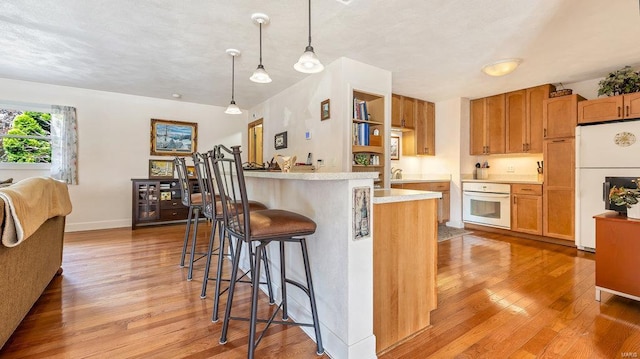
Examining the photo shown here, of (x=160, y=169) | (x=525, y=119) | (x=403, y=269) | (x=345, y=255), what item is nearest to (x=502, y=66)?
(x=525, y=119)

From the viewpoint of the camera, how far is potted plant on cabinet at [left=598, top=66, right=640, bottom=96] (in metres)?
3.34

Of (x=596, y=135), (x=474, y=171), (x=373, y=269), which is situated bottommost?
(x=373, y=269)

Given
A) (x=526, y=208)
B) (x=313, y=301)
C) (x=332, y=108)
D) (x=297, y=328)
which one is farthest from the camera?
(x=526, y=208)

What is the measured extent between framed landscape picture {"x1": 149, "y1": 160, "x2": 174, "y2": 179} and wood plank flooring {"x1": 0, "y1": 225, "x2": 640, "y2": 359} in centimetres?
245

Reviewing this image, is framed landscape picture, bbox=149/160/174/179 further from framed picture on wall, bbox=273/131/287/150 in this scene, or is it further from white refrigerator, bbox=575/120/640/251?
white refrigerator, bbox=575/120/640/251

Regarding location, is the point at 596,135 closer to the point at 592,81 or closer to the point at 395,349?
the point at 592,81

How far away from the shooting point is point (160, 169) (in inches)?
211

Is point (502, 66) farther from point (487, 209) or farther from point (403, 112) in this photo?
point (487, 209)

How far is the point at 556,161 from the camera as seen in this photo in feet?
12.9

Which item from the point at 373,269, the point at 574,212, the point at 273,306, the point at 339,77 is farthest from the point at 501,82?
the point at 273,306

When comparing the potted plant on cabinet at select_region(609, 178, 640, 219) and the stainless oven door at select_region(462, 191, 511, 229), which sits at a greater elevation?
the potted plant on cabinet at select_region(609, 178, 640, 219)

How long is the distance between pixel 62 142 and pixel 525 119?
285 inches

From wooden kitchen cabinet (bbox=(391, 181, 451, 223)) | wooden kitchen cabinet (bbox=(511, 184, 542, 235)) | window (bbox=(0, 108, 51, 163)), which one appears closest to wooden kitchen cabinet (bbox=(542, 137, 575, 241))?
wooden kitchen cabinet (bbox=(511, 184, 542, 235))

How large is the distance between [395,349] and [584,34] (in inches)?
133
